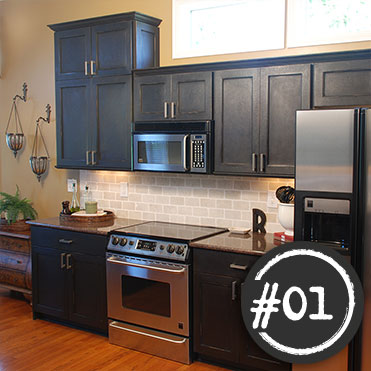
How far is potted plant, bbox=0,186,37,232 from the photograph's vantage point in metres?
5.27

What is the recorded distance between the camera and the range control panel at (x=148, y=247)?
379 cm

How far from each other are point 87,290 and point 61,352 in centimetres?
53

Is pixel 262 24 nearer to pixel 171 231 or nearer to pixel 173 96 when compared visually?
pixel 173 96

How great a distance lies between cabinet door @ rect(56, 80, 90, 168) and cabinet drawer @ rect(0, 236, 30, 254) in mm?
833

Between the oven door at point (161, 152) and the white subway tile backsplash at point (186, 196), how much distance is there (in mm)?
361

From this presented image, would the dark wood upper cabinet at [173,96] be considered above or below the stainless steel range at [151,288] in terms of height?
above

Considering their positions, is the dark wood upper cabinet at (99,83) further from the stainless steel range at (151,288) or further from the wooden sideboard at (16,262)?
the wooden sideboard at (16,262)

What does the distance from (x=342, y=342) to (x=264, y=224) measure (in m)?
1.23

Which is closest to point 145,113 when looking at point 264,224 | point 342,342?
point 264,224

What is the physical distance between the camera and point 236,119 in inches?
152

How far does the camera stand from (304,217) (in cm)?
313

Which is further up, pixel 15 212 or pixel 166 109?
pixel 166 109

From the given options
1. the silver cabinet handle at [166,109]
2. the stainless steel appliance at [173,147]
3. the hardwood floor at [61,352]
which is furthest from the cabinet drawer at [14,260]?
the silver cabinet handle at [166,109]

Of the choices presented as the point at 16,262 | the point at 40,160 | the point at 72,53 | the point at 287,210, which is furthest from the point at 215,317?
the point at 40,160
